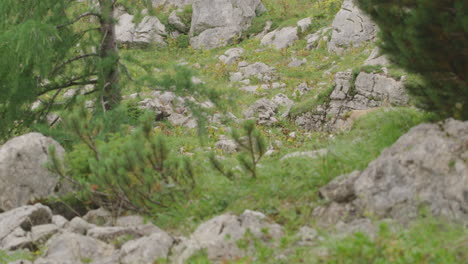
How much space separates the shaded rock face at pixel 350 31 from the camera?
20.2 meters

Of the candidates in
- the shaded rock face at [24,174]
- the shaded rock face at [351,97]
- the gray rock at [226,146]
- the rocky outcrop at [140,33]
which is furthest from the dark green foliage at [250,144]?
the rocky outcrop at [140,33]

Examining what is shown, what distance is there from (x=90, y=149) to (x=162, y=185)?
1122 mm

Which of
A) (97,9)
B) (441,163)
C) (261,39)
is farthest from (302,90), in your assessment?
(441,163)

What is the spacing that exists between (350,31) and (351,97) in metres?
8.85

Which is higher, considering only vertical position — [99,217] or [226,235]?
[226,235]

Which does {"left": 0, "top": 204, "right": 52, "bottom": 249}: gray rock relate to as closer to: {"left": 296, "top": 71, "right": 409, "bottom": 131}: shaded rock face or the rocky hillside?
the rocky hillside

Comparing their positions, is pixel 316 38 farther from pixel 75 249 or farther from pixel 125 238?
pixel 75 249

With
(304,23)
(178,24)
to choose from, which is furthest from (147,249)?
(178,24)

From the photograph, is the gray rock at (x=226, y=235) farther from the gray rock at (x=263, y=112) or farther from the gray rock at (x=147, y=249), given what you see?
the gray rock at (x=263, y=112)

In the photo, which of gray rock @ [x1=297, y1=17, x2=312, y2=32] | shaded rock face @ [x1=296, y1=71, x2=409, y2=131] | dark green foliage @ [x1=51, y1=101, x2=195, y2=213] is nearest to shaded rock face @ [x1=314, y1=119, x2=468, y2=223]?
dark green foliage @ [x1=51, y1=101, x2=195, y2=213]

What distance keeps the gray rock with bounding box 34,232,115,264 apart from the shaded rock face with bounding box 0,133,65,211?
1.63 metres

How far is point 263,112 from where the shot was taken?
15039 millimetres

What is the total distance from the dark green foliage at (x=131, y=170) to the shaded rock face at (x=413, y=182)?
70.9 inches

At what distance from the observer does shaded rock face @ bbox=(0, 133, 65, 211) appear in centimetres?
630
